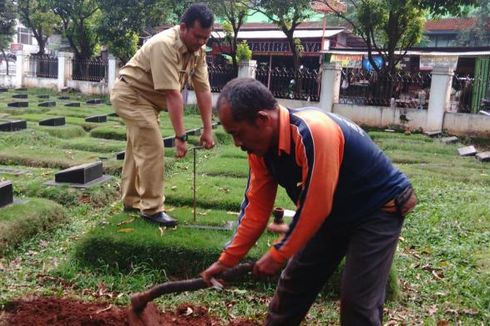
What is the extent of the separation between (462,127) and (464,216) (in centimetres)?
832

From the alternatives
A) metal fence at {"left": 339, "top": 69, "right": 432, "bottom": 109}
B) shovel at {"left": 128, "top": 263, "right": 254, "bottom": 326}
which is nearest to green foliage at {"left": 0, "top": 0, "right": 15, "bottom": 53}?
metal fence at {"left": 339, "top": 69, "right": 432, "bottom": 109}

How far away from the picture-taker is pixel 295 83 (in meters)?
16.0

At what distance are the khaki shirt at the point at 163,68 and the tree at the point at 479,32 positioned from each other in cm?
2112

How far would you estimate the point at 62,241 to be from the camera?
458cm

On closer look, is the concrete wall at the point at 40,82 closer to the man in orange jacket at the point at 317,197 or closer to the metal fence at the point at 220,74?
the metal fence at the point at 220,74

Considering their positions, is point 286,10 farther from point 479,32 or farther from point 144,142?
point 479,32

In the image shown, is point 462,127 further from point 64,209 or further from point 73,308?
point 73,308

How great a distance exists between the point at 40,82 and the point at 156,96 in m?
19.0

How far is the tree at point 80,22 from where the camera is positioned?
19734 mm

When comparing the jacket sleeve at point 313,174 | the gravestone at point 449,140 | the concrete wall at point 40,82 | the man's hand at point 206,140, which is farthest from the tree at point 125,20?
the jacket sleeve at point 313,174

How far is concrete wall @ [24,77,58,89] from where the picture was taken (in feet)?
69.5

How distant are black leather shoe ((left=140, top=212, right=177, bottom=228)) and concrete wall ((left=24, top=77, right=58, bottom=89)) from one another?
18.3 meters

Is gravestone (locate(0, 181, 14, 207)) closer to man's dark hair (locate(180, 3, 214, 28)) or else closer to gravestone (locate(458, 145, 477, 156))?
man's dark hair (locate(180, 3, 214, 28))

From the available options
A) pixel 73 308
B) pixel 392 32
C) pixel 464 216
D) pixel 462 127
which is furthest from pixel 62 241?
pixel 392 32
